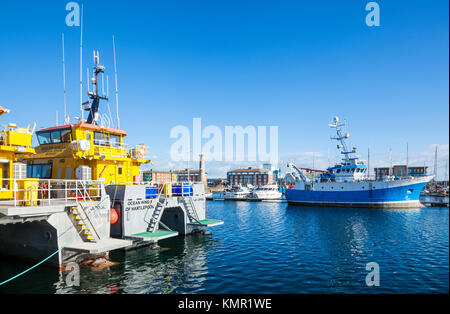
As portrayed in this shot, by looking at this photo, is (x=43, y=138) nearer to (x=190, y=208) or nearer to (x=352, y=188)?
(x=190, y=208)

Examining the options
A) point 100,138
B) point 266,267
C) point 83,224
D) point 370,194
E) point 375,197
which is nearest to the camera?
point 83,224

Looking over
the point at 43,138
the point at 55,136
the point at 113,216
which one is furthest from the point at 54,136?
the point at 113,216

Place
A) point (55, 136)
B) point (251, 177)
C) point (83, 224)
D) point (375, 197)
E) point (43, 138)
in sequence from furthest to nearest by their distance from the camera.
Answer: point (251, 177) < point (375, 197) < point (43, 138) < point (55, 136) < point (83, 224)

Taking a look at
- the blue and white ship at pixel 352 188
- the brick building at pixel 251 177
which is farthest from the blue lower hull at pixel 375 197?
the brick building at pixel 251 177

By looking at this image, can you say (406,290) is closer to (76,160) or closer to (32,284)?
(32,284)

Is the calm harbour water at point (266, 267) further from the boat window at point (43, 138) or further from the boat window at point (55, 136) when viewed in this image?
the boat window at point (43, 138)

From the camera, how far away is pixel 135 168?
993 inches

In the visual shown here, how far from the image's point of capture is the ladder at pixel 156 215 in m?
20.0

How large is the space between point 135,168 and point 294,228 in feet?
63.1

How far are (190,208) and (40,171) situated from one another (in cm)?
1322

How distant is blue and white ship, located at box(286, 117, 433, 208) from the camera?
170 feet

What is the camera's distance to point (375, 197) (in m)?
52.8
